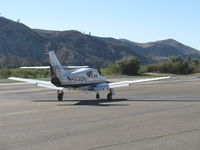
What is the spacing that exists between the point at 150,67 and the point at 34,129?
277ft

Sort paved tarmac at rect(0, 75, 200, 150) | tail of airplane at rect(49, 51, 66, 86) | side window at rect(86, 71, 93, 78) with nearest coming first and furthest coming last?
paved tarmac at rect(0, 75, 200, 150) → tail of airplane at rect(49, 51, 66, 86) → side window at rect(86, 71, 93, 78)

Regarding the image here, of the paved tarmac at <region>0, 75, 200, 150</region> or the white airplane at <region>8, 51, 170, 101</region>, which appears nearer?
the paved tarmac at <region>0, 75, 200, 150</region>

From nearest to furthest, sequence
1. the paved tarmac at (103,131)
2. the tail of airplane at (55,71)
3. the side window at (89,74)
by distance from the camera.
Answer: the paved tarmac at (103,131) < the tail of airplane at (55,71) < the side window at (89,74)

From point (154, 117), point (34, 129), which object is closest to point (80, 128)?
point (34, 129)

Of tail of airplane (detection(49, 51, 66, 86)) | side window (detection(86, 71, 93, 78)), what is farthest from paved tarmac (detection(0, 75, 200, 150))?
side window (detection(86, 71, 93, 78))

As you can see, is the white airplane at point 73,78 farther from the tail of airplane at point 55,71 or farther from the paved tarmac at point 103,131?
the paved tarmac at point 103,131

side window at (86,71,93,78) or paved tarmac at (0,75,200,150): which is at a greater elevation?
side window at (86,71,93,78)

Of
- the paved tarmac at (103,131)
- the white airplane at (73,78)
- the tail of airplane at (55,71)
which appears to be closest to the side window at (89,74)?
the white airplane at (73,78)

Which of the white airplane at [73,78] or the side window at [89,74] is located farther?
the side window at [89,74]

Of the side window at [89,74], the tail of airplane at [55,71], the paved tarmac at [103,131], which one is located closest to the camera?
the paved tarmac at [103,131]

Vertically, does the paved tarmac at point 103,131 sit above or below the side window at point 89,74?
below

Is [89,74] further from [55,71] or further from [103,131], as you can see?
[103,131]

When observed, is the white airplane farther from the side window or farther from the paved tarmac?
the paved tarmac

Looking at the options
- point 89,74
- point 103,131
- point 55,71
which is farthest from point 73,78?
point 103,131
